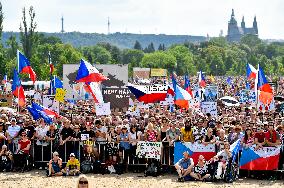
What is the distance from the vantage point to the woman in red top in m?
19.7

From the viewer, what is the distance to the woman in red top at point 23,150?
19.7 m

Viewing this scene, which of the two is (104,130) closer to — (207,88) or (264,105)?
(264,105)

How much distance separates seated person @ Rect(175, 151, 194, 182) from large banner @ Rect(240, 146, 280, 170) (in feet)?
4.59

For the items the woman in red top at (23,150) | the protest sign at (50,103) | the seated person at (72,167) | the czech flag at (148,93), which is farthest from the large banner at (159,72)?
the seated person at (72,167)

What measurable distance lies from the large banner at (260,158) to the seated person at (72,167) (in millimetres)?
4384

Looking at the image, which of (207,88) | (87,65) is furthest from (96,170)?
(207,88)

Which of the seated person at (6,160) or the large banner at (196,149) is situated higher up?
the large banner at (196,149)

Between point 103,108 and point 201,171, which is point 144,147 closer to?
point 201,171

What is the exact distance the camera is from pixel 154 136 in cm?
1919

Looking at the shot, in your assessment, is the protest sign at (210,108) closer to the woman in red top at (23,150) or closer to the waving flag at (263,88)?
the waving flag at (263,88)

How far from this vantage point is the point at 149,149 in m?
19.0

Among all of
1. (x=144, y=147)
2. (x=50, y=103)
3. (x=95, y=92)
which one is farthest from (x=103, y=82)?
(x=144, y=147)

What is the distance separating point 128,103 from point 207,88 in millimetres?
10457

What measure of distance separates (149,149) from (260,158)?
9.73 feet
